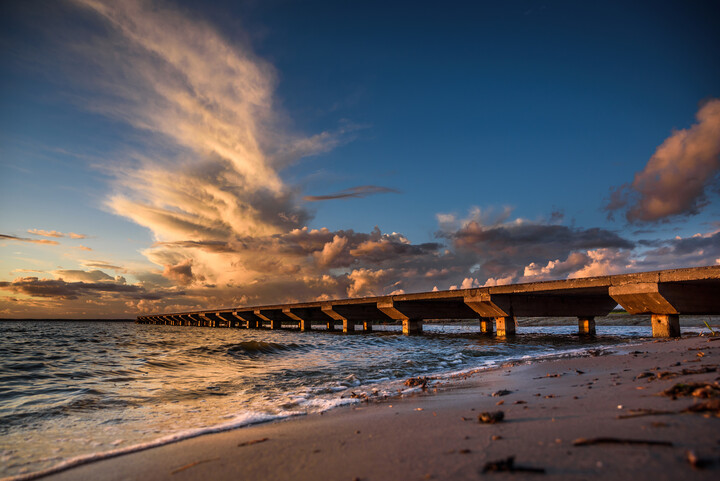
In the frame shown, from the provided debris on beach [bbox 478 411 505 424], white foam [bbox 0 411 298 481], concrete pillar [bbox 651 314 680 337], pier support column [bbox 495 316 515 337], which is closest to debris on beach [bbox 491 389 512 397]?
debris on beach [bbox 478 411 505 424]

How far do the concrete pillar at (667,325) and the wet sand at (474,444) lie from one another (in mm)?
16553

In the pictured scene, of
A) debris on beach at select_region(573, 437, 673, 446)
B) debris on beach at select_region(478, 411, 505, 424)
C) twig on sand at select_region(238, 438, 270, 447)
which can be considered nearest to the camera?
debris on beach at select_region(573, 437, 673, 446)

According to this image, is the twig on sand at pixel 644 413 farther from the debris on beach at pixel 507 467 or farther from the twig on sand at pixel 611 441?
the debris on beach at pixel 507 467

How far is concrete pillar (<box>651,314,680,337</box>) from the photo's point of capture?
691 inches

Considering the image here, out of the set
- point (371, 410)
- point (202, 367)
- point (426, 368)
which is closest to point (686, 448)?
point (371, 410)

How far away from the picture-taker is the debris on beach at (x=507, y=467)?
2.10m

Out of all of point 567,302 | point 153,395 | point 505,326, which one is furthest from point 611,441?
point 567,302

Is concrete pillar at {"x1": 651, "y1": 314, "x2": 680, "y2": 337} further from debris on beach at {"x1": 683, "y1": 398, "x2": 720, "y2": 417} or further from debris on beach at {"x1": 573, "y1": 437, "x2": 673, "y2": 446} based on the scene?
debris on beach at {"x1": 573, "y1": 437, "x2": 673, "y2": 446}

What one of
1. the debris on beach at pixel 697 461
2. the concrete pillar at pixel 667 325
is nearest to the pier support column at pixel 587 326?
the concrete pillar at pixel 667 325

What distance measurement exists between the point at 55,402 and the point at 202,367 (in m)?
5.06

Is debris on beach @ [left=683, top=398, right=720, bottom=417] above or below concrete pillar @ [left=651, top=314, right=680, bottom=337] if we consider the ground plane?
above

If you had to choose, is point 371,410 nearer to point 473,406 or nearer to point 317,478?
point 473,406

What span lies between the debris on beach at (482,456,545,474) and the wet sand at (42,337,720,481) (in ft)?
0.04

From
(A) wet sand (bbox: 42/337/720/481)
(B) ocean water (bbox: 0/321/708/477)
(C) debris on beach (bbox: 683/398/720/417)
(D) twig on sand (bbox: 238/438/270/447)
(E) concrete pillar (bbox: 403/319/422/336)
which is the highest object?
(C) debris on beach (bbox: 683/398/720/417)
